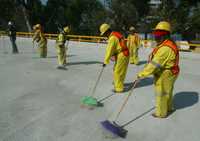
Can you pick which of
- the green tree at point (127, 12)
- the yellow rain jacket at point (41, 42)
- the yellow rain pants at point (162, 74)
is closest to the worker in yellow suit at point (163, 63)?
the yellow rain pants at point (162, 74)

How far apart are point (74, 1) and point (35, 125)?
44238 mm

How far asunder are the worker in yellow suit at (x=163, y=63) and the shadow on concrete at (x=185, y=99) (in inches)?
50.6

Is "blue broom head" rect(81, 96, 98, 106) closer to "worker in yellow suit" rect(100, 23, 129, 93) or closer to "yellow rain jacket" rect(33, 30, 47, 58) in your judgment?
"worker in yellow suit" rect(100, 23, 129, 93)

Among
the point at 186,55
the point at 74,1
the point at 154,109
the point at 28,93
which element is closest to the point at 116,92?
the point at 154,109

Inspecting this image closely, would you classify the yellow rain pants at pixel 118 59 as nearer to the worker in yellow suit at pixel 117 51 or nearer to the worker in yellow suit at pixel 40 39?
the worker in yellow suit at pixel 117 51

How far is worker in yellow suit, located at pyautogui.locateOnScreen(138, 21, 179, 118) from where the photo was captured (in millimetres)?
6590

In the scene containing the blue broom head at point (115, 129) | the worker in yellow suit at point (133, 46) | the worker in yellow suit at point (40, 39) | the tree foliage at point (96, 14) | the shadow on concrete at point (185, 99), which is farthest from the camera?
the tree foliage at point (96, 14)

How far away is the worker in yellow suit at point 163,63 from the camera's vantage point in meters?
6.59

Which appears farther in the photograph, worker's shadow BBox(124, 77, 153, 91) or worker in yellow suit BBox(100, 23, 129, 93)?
worker's shadow BBox(124, 77, 153, 91)

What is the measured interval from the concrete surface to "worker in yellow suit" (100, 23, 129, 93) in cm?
50

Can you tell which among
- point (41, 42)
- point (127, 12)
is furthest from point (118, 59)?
point (127, 12)

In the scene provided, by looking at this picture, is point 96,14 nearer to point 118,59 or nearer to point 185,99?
point 118,59

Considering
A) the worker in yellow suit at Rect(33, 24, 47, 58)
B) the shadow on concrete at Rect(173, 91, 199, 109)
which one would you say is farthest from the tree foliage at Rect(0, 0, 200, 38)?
the shadow on concrete at Rect(173, 91, 199, 109)

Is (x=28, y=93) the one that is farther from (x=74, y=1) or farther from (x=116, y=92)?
(x=74, y=1)
